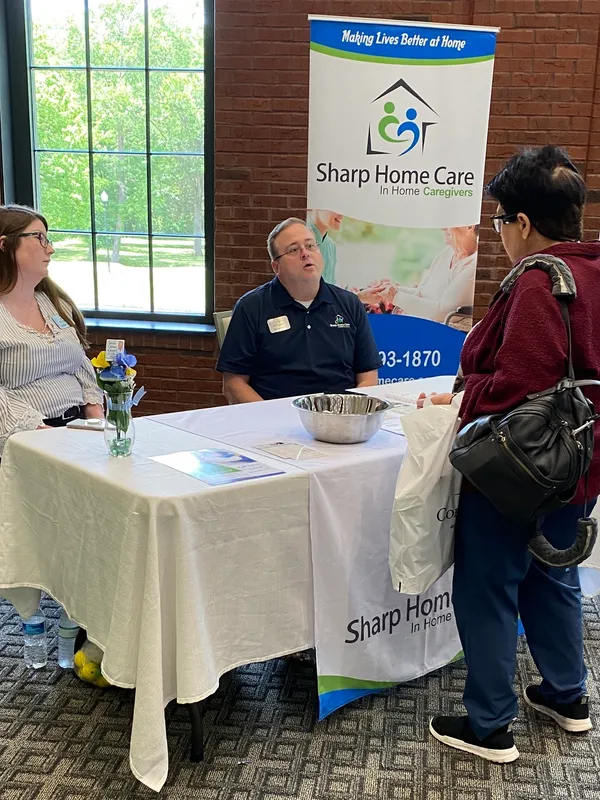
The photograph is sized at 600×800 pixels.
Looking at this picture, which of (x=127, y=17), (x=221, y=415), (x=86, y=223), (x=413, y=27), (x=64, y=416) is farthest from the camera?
(x=86, y=223)

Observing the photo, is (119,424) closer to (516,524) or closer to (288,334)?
(516,524)

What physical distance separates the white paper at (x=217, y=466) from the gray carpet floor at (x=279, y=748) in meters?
0.69

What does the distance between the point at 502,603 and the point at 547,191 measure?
0.93m

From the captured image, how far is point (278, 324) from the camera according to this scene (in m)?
2.89

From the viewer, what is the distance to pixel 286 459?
1.92 metres

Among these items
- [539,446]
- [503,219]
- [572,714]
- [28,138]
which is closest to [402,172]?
[503,219]

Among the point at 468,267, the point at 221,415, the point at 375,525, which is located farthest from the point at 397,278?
the point at 375,525

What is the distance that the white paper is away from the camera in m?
1.75

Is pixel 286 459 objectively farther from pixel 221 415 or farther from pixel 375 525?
pixel 221 415

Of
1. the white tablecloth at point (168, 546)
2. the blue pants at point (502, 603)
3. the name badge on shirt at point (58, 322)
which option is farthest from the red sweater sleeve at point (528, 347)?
the name badge on shirt at point (58, 322)

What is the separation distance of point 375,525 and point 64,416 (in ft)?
4.03

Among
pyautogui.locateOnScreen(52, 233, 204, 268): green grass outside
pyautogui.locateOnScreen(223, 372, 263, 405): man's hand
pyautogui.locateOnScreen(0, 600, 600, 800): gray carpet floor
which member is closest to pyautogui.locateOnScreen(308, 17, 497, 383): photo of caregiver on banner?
pyautogui.locateOnScreen(223, 372, 263, 405): man's hand

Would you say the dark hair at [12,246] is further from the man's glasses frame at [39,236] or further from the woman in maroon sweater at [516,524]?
the woman in maroon sweater at [516,524]

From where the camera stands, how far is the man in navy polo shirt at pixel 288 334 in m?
2.89
